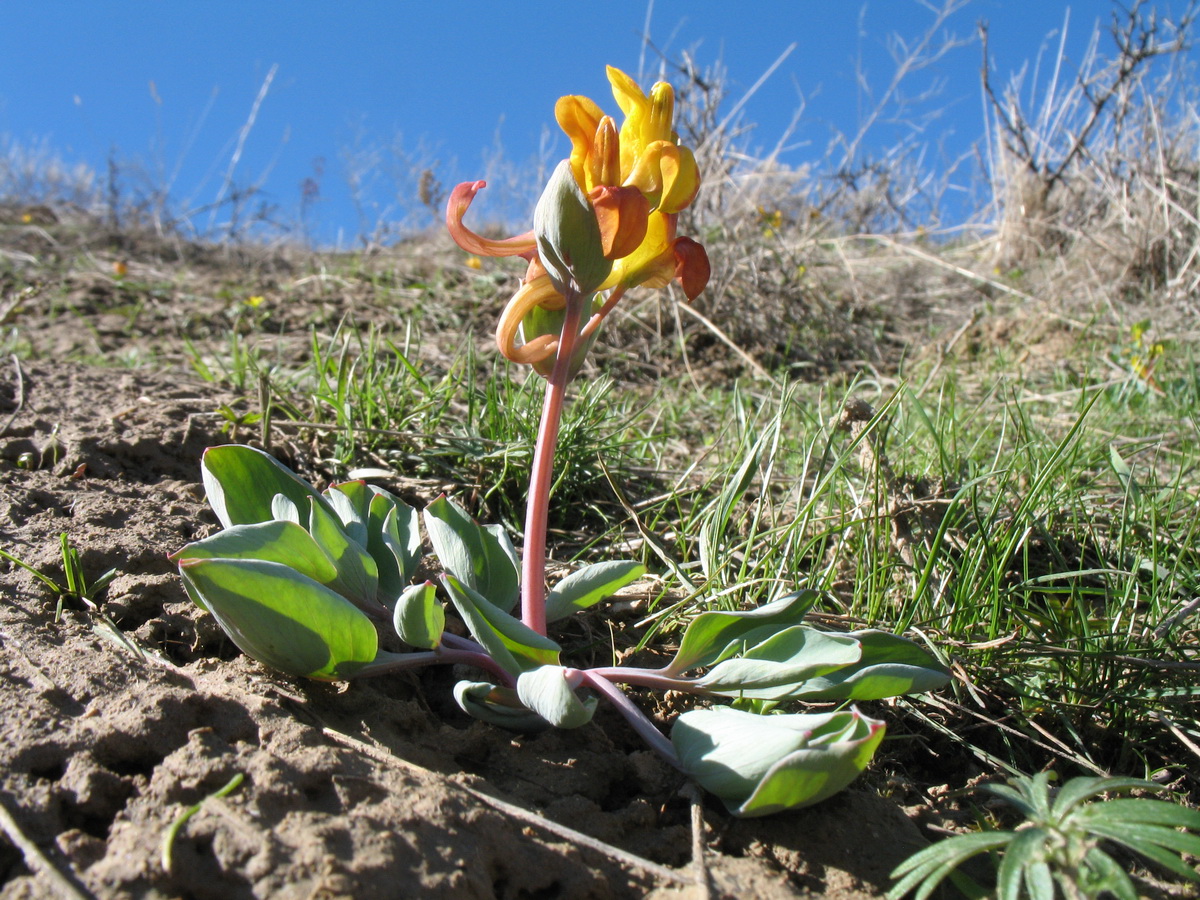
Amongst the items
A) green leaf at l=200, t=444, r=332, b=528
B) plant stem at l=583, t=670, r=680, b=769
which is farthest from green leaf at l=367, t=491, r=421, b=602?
plant stem at l=583, t=670, r=680, b=769

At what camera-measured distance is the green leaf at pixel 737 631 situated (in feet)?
3.88

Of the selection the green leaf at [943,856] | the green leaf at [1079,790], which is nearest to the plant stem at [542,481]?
the green leaf at [943,856]

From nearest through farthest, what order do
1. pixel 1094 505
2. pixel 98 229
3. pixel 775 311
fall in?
1. pixel 1094 505
2. pixel 775 311
3. pixel 98 229

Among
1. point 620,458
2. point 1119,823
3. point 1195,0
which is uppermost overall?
point 1195,0

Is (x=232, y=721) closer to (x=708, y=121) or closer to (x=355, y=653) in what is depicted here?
(x=355, y=653)

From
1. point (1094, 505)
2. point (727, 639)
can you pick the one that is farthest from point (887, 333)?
point (727, 639)

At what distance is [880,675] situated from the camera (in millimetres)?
1079

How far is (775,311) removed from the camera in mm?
4418

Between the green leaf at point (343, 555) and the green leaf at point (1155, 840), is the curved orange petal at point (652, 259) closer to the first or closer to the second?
the green leaf at point (343, 555)

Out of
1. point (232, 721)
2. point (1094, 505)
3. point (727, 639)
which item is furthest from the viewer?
point (1094, 505)

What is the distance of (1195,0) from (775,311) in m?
4.03

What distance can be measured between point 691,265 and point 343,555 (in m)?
0.69

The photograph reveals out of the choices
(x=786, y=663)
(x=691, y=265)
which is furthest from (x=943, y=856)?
(x=691, y=265)

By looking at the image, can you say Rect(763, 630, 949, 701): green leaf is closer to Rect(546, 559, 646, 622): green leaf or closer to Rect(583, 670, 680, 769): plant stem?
Rect(583, 670, 680, 769): plant stem
